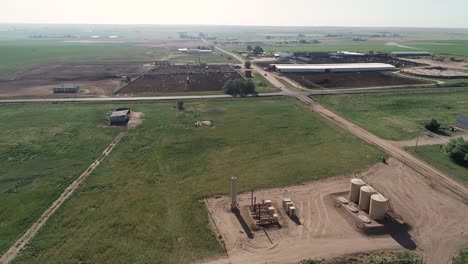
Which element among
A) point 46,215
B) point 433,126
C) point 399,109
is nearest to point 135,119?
point 46,215

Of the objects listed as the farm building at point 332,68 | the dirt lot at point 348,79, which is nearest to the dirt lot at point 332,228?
the dirt lot at point 348,79

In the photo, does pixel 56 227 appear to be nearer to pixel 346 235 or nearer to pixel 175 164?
pixel 175 164

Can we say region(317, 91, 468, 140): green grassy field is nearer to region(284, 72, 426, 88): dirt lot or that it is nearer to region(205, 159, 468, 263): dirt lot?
region(284, 72, 426, 88): dirt lot

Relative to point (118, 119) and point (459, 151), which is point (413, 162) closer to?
point (459, 151)

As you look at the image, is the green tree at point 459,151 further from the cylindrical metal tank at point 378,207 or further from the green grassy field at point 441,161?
the cylindrical metal tank at point 378,207

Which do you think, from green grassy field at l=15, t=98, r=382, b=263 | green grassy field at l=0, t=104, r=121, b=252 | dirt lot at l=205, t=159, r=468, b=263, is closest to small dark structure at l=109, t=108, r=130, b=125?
green grassy field at l=0, t=104, r=121, b=252
